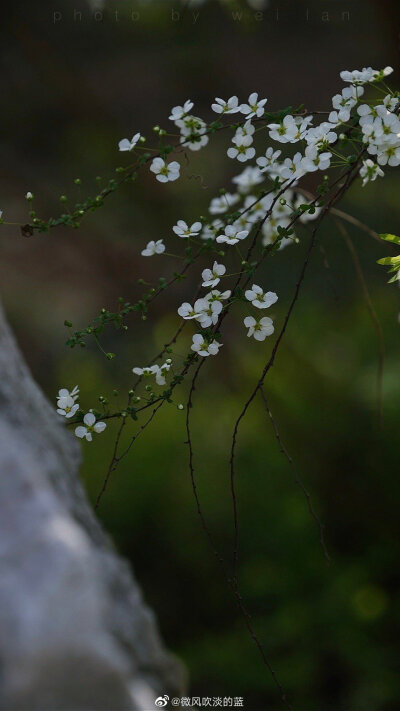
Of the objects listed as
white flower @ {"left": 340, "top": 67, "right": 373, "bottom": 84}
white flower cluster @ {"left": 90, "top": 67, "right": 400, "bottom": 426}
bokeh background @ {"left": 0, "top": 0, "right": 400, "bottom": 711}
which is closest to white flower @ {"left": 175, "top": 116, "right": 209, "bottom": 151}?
white flower cluster @ {"left": 90, "top": 67, "right": 400, "bottom": 426}

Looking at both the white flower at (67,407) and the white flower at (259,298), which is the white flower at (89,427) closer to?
the white flower at (67,407)

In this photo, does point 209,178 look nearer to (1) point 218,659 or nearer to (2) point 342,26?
(2) point 342,26

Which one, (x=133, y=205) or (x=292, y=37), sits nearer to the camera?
(x=133, y=205)

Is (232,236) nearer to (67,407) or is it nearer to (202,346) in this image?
(202,346)

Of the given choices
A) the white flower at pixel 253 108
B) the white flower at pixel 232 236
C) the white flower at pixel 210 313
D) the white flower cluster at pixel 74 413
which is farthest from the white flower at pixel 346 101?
the white flower cluster at pixel 74 413

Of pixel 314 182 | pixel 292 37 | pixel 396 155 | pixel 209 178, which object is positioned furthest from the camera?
pixel 292 37

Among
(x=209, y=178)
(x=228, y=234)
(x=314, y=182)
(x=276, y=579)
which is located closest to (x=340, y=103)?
(x=228, y=234)

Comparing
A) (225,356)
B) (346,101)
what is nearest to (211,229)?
(346,101)
